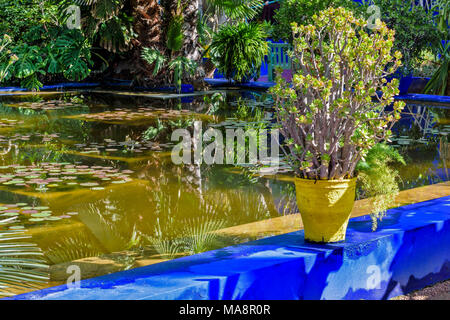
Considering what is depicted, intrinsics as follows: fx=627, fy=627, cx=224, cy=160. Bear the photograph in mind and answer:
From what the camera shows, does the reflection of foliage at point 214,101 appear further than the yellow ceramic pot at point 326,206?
Yes

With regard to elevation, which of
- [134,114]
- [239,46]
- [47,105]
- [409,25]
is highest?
[409,25]

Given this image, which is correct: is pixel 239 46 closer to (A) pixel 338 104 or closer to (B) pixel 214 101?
(B) pixel 214 101

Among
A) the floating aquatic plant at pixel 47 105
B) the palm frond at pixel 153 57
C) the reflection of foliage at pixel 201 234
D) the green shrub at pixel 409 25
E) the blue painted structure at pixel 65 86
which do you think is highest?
the green shrub at pixel 409 25

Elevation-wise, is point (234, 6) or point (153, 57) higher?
point (234, 6)

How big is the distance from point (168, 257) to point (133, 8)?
38.6 feet

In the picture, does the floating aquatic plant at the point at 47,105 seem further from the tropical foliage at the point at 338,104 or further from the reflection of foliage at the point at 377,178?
the tropical foliage at the point at 338,104

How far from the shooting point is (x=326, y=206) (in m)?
3.23

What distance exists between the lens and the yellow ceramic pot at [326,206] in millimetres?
3219

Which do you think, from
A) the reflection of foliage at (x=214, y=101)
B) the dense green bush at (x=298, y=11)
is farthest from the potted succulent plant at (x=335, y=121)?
the dense green bush at (x=298, y=11)

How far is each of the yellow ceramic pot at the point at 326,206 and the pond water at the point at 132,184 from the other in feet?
2.92

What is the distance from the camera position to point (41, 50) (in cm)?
1580

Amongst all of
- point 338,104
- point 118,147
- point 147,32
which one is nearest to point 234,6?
point 147,32

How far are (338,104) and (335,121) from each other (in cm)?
13

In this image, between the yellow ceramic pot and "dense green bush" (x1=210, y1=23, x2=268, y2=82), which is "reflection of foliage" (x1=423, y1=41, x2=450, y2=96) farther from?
the yellow ceramic pot
